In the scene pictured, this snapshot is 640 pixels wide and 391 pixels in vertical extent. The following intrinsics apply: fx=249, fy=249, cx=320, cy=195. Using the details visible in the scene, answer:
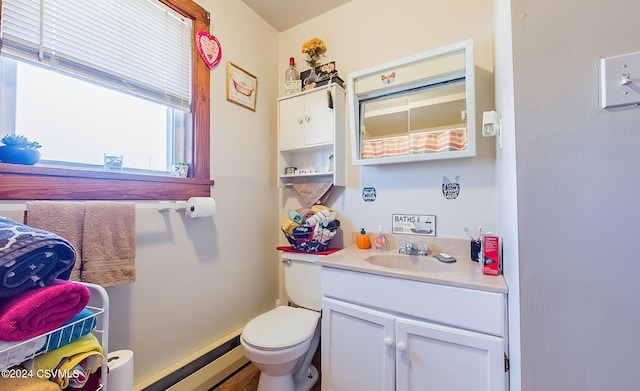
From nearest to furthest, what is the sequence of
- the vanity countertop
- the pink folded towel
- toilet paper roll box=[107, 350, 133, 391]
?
the pink folded towel → toilet paper roll box=[107, 350, 133, 391] → the vanity countertop

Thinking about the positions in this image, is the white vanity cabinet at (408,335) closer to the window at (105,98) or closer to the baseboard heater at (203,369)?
the baseboard heater at (203,369)

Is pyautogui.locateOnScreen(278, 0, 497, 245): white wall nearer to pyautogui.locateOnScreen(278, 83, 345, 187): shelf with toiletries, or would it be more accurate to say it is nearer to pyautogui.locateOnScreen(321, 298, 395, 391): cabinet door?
pyautogui.locateOnScreen(278, 83, 345, 187): shelf with toiletries

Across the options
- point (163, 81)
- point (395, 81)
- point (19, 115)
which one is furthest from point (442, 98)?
point (19, 115)

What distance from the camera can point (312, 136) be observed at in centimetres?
177

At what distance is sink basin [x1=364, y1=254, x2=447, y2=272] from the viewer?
138 centimetres

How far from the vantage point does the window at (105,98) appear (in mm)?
943

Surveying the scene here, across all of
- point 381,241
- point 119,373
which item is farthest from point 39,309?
point 381,241

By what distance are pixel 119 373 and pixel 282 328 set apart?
685mm

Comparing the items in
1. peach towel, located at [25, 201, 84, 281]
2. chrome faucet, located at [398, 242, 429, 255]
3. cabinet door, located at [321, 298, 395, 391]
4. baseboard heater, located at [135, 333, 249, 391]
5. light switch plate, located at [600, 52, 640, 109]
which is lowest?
baseboard heater, located at [135, 333, 249, 391]

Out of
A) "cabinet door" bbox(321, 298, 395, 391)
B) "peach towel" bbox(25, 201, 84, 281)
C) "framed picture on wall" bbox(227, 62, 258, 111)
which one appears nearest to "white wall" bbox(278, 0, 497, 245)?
"framed picture on wall" bbox(227, 62, 258, 111)

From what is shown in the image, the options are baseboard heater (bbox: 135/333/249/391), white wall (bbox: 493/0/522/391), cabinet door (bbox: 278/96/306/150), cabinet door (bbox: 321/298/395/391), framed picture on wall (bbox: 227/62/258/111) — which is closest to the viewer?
white wall (bbox: 493/0/522/391)

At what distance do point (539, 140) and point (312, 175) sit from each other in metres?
1.34

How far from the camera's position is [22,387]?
0.50 metres

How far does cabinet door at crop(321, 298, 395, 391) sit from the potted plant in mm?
1367
